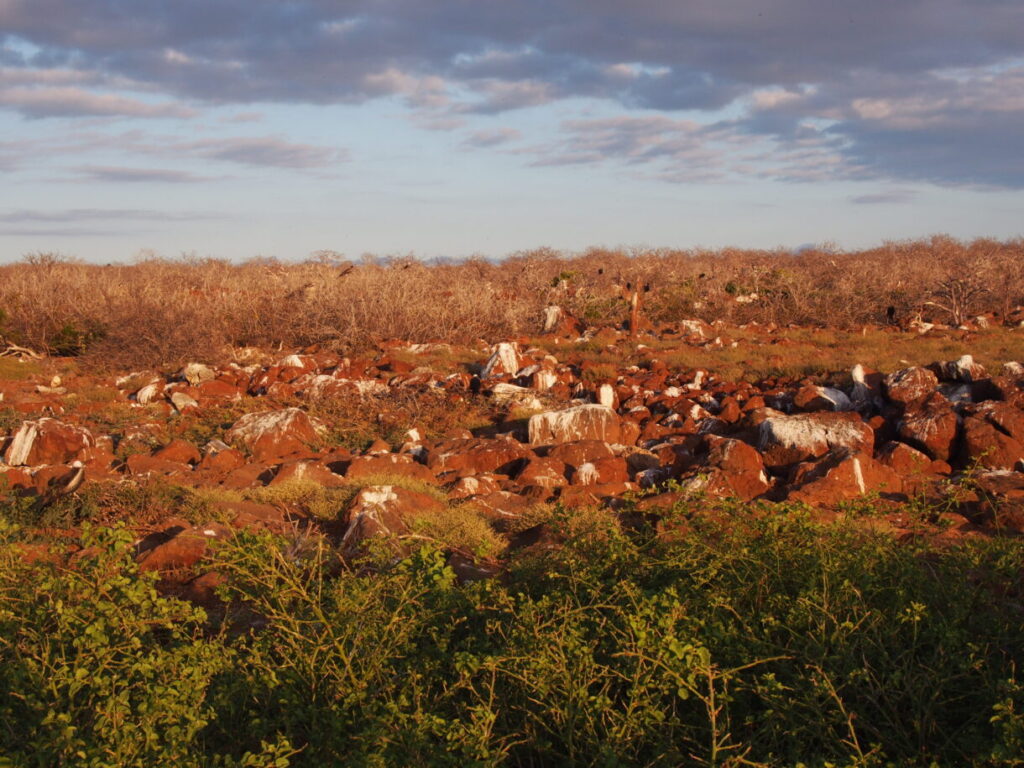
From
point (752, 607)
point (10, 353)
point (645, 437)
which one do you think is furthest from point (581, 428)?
point (10, 353)

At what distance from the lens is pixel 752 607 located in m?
3.92

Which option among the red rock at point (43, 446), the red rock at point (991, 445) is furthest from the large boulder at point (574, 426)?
the red rock at point (43, 446)

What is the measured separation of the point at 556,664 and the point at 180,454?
5885mm

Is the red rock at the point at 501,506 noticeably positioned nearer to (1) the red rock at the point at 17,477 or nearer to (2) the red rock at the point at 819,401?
(1) the red rock at the point at 17,477

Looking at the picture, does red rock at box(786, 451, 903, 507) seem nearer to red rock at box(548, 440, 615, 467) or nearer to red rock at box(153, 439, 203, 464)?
red rock at box(548, 440, 615, 467)

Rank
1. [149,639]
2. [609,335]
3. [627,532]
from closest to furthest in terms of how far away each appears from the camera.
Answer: [149,639] → [627,532] → [609,335]

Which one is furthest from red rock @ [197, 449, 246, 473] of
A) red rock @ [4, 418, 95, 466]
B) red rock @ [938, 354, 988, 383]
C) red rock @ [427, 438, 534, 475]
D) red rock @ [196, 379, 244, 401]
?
red rock @ [938, 354, 988, 383]

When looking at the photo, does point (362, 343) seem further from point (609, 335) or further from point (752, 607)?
point (752, 607)

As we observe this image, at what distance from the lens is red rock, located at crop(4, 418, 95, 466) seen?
8406 millimetres

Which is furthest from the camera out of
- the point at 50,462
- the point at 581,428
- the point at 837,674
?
the point at 581,428

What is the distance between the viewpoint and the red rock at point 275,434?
8.84 metres

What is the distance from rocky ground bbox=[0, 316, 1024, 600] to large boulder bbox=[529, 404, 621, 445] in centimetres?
2

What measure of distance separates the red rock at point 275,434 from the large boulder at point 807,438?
15.2ft

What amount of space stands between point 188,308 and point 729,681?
46.5 ft
